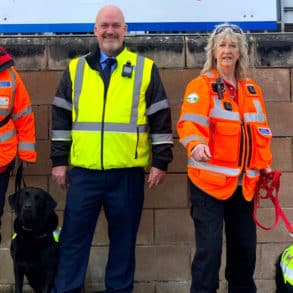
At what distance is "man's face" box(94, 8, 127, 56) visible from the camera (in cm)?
377

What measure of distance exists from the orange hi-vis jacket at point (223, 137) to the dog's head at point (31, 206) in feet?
3.66

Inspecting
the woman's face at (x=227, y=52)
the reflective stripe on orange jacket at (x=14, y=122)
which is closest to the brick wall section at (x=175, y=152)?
the reflective stripe on orange jacket at (x=14, y=122)

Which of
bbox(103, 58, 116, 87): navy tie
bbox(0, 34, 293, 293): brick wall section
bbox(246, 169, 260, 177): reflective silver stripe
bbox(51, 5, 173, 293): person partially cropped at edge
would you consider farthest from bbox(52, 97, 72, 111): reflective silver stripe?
bbox(246, 169, 260, 177): reflective silver stripe

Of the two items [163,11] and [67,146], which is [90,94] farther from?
[163,11]

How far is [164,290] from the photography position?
4648 millimetres

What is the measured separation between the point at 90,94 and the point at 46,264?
1.20 metres

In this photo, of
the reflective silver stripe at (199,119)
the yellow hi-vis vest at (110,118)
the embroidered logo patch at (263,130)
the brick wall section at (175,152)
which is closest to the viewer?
the reflective silver stripe at (199,119)

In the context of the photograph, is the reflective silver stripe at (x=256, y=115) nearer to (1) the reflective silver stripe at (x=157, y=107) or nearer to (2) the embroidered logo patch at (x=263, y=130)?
(2) the embroidered logo patch at (x=263, y=130)

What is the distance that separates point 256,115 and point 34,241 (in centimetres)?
173

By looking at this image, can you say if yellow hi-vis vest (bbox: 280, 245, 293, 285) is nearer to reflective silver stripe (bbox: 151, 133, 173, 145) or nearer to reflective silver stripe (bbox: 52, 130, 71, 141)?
reflective silver stripe (bbox: 151, 133, 173, 145)

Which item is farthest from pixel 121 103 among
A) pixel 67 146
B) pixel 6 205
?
pixel 6 205

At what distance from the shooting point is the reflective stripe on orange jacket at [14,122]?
13.0 feet

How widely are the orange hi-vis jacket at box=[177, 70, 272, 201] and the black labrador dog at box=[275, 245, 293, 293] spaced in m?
0.46

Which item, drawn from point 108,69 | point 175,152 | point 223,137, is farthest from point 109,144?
point 175,152
